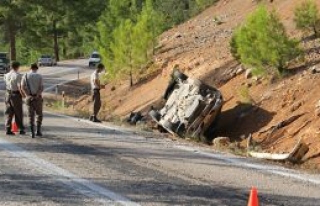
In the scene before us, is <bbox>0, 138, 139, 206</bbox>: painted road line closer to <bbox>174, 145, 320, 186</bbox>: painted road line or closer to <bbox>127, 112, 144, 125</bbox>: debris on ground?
<bbox>174, 145, 320, 186</bbox>: painted road line

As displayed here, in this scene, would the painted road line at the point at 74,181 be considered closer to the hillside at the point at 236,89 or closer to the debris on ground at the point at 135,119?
the hillside at the point at 236,89

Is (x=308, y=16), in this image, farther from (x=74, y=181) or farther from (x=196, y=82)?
(x=74, y=181)

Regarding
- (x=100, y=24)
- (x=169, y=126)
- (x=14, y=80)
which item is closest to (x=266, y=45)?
(x=169, y=126)

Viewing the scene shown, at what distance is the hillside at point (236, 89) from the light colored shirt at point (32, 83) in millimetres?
5741

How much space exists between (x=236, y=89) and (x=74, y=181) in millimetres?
12554

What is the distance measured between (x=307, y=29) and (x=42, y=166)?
14.1 meters

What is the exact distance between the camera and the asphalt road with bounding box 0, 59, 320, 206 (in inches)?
335

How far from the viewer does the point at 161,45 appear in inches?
1585

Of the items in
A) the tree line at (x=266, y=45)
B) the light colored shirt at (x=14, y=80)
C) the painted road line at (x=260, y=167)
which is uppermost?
the tree line at (x=266, y=45)

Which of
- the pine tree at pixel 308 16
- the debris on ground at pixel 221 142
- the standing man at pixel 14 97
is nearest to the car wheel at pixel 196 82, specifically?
the debris on ground at pixel 221 142

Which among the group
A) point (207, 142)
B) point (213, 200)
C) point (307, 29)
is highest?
point (307, 29)

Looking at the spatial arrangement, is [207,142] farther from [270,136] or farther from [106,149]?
[106,149]

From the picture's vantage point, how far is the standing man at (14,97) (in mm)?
15664

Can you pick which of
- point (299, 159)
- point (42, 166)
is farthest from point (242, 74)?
point (42, 166)
